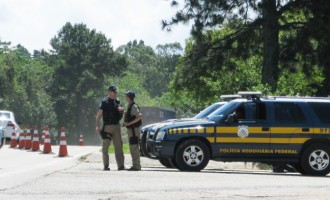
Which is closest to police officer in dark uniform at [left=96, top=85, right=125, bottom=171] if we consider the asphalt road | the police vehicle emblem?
the asphalt road

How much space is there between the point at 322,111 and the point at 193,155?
2984 millimetres

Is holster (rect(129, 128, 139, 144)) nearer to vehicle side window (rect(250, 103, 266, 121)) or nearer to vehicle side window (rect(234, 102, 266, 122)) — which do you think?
vehicle side window (rect(234, 102, 266, 122))

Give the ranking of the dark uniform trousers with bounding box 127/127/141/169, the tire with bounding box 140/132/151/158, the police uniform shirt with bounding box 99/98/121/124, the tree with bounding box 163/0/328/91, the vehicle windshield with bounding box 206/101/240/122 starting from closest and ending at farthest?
the dark uniform trousers with bounding box 127/127/141/169, the police uniform shirt with bounding box 99/98/121/124, the vehicle windshield with bounding box 206/101/240/122, the tire with bounding box 140/132/151/158, the tree with bounding box 163/0/328/91

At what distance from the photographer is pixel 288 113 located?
19.3m

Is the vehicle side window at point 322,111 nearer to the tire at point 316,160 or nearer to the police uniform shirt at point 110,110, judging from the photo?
the tire at point 316,160

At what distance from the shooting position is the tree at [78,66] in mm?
114688

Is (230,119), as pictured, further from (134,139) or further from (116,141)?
(116,141)

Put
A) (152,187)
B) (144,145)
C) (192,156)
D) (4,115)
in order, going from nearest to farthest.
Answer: (152,187) < (192,156) < (144,145) < (4,115)

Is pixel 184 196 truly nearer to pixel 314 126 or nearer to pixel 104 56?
pixel 314 126

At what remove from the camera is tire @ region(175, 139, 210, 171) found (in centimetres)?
1877

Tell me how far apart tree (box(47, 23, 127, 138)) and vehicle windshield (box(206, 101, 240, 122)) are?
9520cm

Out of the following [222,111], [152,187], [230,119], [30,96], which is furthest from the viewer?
[30,96]

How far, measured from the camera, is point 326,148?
62.7ft

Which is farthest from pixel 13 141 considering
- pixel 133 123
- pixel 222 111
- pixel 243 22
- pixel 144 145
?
pixel 222 111
